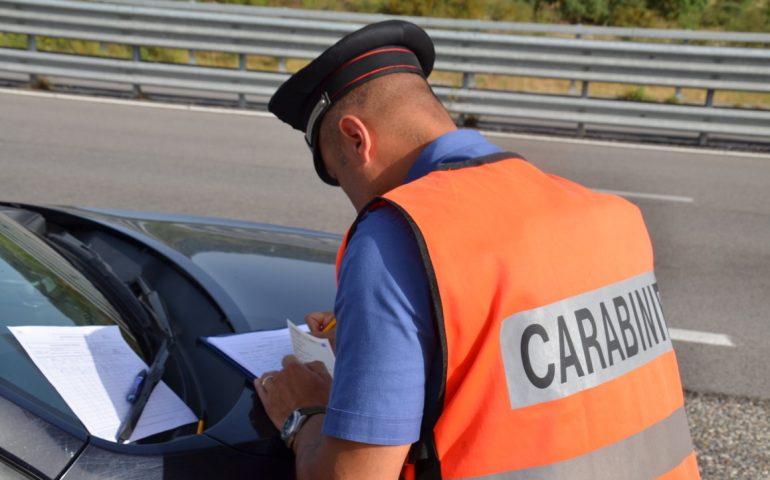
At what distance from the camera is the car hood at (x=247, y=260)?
2357mm

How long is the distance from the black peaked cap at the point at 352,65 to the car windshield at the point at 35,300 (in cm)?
66

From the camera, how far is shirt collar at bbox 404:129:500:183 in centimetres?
168

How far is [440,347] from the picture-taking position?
1.45 metres

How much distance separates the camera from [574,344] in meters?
1.50

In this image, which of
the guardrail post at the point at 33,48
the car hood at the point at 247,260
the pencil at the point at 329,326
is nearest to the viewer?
the pencil at the point at 329,326

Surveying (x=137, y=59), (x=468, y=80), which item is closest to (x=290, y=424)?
(x=468, y=80)

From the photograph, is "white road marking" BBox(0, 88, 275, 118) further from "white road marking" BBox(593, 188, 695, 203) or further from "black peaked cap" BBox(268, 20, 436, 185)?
"black peaked cap" BBox(268, 20, 436, 185)

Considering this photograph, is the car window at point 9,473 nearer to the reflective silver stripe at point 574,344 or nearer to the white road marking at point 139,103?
the reflective silver stripe at point 574,344

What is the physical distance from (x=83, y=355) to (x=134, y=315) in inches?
13.3


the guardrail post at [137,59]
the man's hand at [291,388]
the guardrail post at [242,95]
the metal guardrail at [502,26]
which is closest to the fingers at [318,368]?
the man's hand at [291,388]

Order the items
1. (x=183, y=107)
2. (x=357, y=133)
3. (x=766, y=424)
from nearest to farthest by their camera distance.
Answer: (x=357, y=133) → (x=766, y=424) → (x=183, y=107)

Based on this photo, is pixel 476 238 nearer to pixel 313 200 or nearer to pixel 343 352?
pixel 343 352

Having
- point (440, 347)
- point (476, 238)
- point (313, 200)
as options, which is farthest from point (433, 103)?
point (313, 200)

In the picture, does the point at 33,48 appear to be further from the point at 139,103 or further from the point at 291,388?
the point at 291,388
